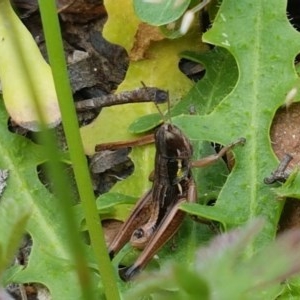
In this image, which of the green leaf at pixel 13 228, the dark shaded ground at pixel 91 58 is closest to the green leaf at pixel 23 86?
the dark shaded ground at pixel 91 58

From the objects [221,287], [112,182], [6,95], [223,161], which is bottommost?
[112,182]

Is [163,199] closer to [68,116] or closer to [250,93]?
[250,93]

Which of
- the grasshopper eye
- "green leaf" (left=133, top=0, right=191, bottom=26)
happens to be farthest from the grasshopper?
"green leaf" (left=133, top=0, right=191, bottom=26)

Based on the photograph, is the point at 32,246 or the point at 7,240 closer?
Result: the point at 7,240

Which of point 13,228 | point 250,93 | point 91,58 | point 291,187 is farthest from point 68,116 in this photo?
point 91,58

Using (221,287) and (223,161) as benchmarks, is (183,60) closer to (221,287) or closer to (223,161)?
(223,161)

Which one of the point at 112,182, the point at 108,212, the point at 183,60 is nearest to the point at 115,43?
the point at 183,60

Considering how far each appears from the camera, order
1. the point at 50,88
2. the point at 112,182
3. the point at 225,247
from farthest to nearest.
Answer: the point at 112,182
the point at 50,88
the point at 225,247
